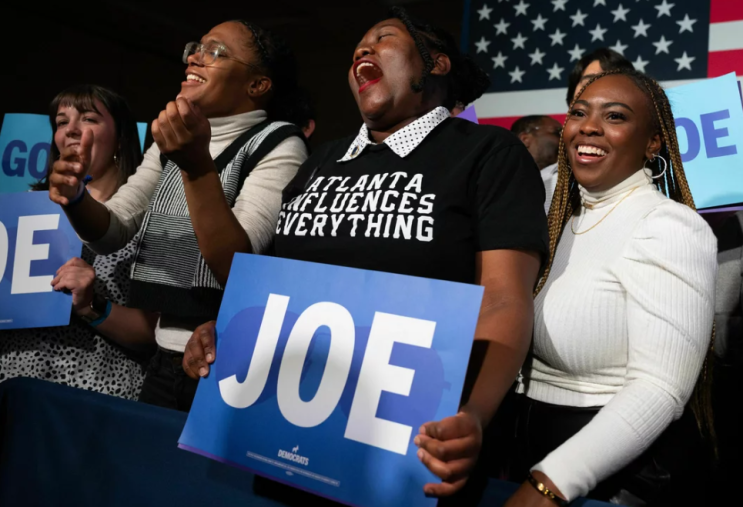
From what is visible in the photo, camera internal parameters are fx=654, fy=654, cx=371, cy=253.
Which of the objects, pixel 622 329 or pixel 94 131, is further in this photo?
pixel 94 131

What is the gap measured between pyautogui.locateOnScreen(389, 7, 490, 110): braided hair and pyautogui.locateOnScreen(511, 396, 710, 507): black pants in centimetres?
60

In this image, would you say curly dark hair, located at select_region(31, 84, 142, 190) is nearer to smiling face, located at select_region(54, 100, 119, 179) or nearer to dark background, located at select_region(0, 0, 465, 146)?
smiling face, located at select_region(54, 100, 119, 179)

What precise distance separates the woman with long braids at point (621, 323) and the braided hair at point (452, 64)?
224mm

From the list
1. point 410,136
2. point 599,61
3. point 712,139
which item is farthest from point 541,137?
point 410,136

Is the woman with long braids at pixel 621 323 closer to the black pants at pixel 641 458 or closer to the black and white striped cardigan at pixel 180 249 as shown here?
the black pants at pixel 641 458

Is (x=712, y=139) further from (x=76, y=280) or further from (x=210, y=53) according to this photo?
(x=76, y=280)

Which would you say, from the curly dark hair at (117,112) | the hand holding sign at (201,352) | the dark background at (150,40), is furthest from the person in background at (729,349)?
the dark background at (150,40)

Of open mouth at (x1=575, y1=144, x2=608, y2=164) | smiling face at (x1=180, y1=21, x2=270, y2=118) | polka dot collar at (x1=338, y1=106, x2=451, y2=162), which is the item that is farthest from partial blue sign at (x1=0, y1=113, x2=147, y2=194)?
open mouth at (x1=575, y1=144, x2=608, y2=164)

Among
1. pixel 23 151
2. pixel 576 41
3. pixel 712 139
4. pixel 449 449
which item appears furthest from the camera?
pixel 576 41

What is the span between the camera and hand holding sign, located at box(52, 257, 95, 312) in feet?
4.86

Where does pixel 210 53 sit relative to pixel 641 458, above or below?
above

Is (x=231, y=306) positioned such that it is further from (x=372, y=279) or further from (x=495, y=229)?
(x=495, y=229)

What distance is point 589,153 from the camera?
4.18 feet

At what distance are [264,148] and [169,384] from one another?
53cm
